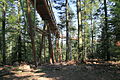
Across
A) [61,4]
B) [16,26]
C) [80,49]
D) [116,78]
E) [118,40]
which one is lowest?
[116,78]

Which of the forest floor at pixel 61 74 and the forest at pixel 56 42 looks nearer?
the forest floor at pixel 61 74

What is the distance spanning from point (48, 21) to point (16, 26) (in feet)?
18.5

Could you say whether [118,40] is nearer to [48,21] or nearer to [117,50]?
[117,50]

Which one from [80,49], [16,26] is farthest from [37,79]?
[16,26]

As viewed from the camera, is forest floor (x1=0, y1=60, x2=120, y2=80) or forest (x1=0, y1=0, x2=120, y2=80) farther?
forest (x1=0, y1=0, x2=120, y2=80)

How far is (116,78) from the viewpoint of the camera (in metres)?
5.75

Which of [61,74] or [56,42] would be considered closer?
[61,74]

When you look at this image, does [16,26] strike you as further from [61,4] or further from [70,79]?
[70,79]

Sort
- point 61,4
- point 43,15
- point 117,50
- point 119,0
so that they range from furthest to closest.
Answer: point 61,4 → point 43,15 → point 117,50 → point 119,0

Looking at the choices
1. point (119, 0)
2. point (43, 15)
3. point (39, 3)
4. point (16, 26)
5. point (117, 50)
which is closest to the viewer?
point (119, 0)

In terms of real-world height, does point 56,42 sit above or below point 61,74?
above

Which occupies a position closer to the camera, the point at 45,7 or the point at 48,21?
the point at 45,7

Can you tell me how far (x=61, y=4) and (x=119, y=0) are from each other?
13.0 m

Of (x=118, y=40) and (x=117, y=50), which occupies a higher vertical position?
(x=118, y=40)
